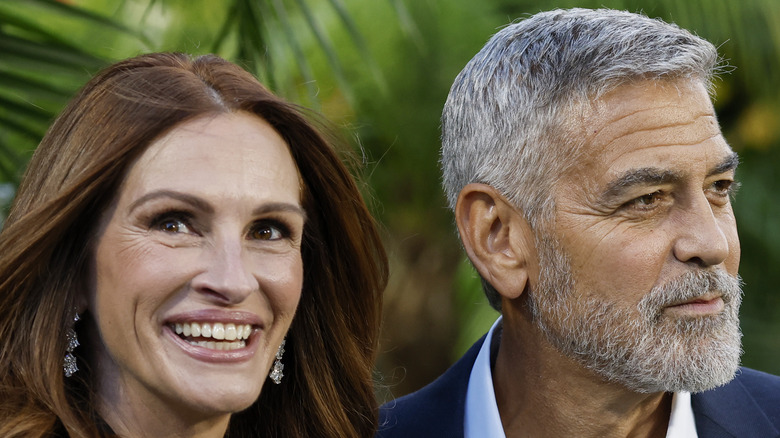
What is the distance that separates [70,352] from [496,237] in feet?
4.02

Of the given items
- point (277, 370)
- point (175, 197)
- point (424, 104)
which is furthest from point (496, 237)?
point (424, 104)

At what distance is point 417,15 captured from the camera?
174 inches

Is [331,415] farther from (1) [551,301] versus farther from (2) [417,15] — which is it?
(2) [417,15]

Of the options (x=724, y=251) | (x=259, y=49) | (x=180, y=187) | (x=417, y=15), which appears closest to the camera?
(x=180, y=187)

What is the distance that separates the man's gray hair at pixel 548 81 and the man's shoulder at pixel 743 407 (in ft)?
2.30

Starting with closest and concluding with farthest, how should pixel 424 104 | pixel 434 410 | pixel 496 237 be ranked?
pixel 496 237, pixel 434 410, pixel 424 104

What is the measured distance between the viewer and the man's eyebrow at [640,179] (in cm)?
270

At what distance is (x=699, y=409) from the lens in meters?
2.93

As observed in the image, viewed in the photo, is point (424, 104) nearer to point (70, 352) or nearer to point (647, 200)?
point (647, 200)

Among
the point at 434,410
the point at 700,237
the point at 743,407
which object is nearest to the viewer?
the point at 700,237

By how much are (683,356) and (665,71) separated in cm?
76

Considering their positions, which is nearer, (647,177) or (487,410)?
(647,177)

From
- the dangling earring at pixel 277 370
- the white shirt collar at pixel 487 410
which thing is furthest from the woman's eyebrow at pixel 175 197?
the white shirt collar at pixel 487 410

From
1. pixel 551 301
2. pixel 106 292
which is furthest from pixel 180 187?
pixel 551 301
